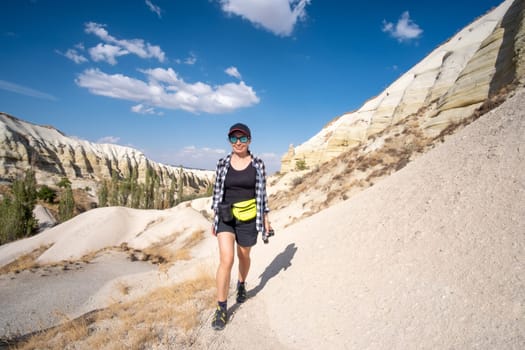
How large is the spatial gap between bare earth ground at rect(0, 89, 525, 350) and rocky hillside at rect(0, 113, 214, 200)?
136 ft

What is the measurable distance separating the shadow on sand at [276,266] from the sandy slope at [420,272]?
0.12ft

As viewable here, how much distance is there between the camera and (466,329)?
199 cm

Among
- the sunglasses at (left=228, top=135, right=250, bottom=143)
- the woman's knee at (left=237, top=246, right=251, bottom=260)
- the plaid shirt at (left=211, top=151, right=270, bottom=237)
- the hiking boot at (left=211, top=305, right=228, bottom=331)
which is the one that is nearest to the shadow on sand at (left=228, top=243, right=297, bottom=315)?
the hiking boot at (left=211, top=305, right=228, bottom=331)

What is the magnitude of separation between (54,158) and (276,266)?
7681 centimetres

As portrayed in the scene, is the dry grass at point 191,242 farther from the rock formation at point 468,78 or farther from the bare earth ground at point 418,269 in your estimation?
the rock formation at point 468,78

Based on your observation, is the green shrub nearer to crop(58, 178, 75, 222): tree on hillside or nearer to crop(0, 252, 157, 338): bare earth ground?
crop(58, 178, 75, 222): tree on hillside

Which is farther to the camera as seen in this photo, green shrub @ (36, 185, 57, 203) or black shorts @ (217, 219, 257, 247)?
green shrub @ (36, 185, 57, 203)

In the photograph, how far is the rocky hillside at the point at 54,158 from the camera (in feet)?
164

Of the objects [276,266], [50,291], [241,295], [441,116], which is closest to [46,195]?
[50,291]

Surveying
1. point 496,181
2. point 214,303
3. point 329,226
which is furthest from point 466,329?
point 329,226

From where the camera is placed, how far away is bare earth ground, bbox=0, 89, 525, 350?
2146mm

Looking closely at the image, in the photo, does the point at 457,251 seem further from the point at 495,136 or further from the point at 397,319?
the point at 495,136

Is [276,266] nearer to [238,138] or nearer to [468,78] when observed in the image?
[238,138]

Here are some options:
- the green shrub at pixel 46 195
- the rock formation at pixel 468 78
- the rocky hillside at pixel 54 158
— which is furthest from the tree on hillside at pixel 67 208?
the rock formation at pixel 468 78
